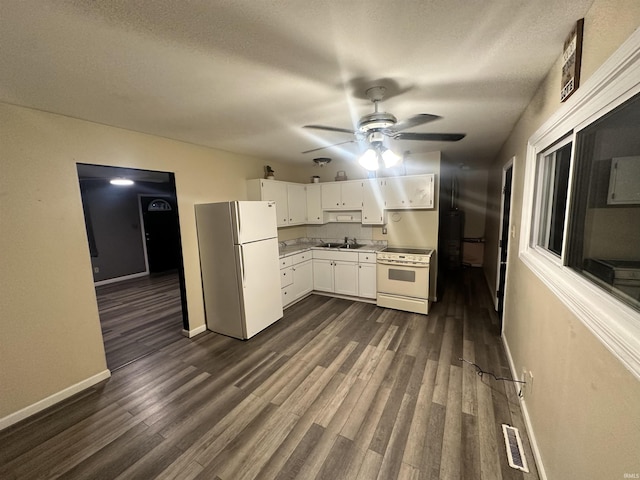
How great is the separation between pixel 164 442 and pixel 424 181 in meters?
4.07

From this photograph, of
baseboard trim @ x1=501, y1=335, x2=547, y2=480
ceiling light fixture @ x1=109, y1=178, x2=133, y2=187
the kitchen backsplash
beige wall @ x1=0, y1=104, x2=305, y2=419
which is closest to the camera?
baseboard trim @ x1=501, y1=335, x2=547, y2=480

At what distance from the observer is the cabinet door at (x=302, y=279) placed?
4231 mm

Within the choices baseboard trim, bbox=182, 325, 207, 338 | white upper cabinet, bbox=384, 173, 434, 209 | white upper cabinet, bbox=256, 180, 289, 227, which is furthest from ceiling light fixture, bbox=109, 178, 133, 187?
white upper cabinet, bbox=384, 173, 434, 209

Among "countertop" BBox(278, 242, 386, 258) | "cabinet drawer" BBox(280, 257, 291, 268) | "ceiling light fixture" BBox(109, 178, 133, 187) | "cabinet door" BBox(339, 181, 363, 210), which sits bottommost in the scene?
"cabinet drawer" BBox(280, 257, 291, 268)

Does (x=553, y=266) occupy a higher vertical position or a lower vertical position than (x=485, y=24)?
lower

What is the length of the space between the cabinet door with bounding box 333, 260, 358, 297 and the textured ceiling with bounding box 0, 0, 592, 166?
2487 millimetres

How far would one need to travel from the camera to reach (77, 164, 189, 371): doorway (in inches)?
130

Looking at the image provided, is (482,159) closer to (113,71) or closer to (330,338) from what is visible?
(330,338)

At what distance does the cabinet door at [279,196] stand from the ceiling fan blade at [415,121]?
2.42 meters

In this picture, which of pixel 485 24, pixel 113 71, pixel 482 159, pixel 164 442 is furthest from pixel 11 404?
pixel 482 159

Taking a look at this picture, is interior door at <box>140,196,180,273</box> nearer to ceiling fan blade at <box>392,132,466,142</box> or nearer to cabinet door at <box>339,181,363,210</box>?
cabinet door at <box>339,181,363,210</box>

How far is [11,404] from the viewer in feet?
6.46

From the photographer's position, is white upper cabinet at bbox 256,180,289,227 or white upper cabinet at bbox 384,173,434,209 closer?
white upper cabinet at bbox 384,173,434,209

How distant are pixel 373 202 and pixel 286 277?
190 cm
